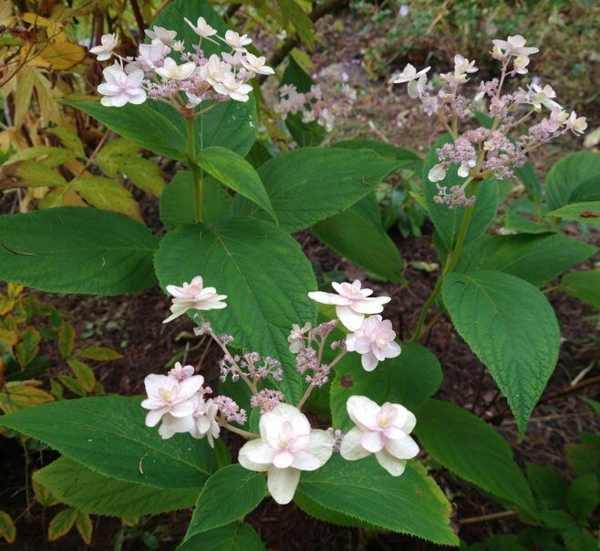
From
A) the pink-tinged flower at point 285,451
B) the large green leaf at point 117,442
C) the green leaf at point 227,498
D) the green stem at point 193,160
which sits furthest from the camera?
the green stem at point 193,160

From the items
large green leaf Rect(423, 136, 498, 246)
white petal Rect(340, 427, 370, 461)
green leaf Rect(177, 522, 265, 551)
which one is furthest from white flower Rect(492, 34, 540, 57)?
green leaf Rect(177, 522, 265, 551)

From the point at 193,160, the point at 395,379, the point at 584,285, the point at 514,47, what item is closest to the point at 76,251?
the point at 193,160

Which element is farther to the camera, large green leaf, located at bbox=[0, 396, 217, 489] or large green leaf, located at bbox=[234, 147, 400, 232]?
large green leaf, located at bbox=[234, 147, 400, 232]

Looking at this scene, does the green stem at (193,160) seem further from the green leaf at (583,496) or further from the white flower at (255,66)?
the green leaf at (583,496)

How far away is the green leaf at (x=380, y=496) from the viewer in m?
0.66

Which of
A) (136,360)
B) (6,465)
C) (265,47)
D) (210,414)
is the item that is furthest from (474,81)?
(210,414)

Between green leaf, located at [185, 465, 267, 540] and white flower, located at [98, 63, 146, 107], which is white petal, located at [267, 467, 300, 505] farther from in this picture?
white flower, located at [98, 63, 146, 107]

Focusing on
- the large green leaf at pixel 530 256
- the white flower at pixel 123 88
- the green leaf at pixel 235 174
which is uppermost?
the white flower at pixel 123 88

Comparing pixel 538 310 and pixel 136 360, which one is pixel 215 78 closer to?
pixel 538 310

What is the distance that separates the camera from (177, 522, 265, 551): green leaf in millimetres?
772

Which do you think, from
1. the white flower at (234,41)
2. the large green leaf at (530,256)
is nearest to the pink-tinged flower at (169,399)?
the white flower at (234,41)

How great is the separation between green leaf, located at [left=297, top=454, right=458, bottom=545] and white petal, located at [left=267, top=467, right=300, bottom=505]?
168 millimetres

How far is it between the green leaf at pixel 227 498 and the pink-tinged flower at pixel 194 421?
117 mm

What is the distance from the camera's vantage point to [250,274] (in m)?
0.83
